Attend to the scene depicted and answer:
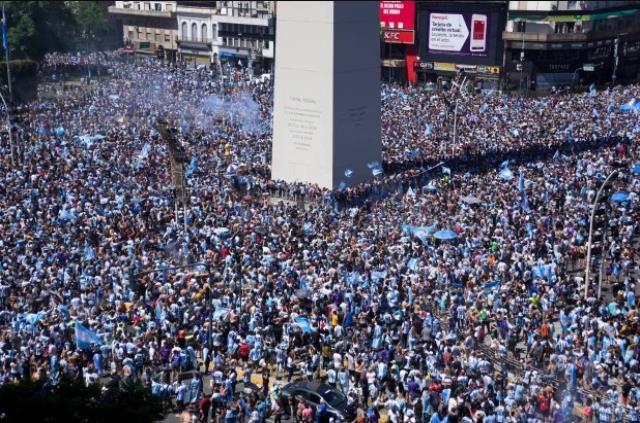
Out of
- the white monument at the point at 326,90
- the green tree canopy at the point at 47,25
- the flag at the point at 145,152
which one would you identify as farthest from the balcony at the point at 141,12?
the white monument at the point at 326,90

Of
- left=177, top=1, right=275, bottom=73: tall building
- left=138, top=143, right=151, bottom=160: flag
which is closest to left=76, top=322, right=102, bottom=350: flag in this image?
left=138, top=143, right=151, bottom=160: flag

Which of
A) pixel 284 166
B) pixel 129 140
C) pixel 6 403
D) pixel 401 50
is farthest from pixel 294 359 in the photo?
pixel 401 50

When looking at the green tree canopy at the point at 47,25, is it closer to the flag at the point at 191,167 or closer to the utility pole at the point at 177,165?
the flag at the point at 191,167

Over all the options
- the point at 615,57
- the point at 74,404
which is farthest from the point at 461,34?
the point at 74,404

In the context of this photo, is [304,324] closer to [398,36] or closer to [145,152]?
[145,152]

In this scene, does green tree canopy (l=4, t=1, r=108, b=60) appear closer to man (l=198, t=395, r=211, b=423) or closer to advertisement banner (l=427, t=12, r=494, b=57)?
advertisement banner (l=427, t=12, r=494, b=57)

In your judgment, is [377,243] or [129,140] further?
[129,140]

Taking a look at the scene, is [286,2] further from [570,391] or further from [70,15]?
[70,15]
